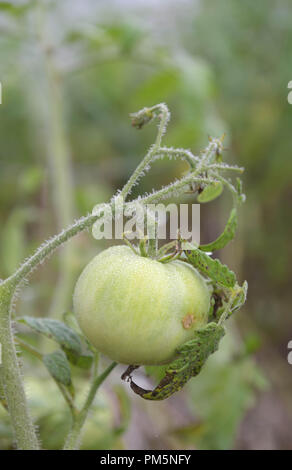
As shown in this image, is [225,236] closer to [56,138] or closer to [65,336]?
[65,336]

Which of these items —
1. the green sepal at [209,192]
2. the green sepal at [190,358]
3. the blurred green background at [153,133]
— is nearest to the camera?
the green sepal at [190,358]

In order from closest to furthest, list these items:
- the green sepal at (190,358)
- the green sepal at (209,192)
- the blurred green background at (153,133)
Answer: the green sepal at (190,358) < the green sepal at (209,192) < the blurred green background at (153,133)

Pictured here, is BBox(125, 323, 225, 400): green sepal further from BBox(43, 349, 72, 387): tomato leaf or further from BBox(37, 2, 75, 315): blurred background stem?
BBox(37, 2, 75, 315): blurred background stem

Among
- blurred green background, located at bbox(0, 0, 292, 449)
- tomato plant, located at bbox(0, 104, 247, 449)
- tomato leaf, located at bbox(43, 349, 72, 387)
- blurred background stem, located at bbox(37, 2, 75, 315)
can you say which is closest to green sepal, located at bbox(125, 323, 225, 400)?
tomato plant, located at bbox(0, 104, 247, 449)

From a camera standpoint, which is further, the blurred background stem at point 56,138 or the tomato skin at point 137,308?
the blurred background stem at point 56,138

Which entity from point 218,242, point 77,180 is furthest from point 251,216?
point 218,242

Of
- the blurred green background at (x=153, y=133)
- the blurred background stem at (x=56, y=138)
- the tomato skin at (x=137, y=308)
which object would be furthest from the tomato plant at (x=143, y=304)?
the blurred background stem at (x=56, y=138)

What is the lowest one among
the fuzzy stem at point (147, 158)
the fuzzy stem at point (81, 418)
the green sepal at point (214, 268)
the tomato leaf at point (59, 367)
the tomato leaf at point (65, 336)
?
the fuzzy stem at point (81, 418)

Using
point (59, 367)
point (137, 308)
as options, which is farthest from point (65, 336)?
point (137, 308)

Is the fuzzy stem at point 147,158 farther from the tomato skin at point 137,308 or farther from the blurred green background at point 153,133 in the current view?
the blurred green background at point 153,133
